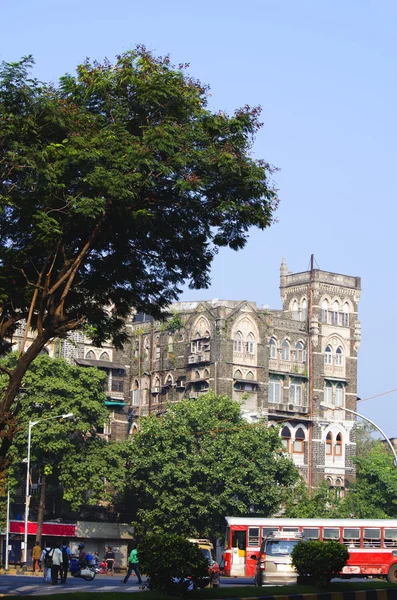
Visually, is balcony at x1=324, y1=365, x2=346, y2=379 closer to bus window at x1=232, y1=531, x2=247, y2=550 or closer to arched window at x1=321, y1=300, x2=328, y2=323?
arched window at x1=321, y1=300, x2=328, y2=323

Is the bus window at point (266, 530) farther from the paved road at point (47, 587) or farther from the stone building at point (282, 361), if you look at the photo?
the stone building at point (282, 361)

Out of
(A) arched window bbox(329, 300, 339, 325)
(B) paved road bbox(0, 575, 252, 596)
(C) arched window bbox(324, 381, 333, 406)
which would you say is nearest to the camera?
(B) paved road bbox(0, 575, 252, 596)

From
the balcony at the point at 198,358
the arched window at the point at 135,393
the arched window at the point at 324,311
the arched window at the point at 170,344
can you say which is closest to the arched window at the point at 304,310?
the arched window at the point at 324,311

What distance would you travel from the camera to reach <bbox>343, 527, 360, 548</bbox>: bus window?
149 ft

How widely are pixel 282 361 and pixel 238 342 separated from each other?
467cm

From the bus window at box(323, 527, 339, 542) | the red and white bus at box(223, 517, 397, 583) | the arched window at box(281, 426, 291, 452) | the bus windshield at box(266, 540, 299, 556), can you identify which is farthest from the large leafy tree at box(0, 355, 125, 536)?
the bus windshield at box(266, 540, 299, 556)

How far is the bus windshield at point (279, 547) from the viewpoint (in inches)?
1294

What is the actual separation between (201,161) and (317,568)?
30.0 feet

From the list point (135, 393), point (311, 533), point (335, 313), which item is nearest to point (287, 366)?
→ point (335, 313)

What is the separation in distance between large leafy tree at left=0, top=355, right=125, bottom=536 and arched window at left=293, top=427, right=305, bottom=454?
2020 cm

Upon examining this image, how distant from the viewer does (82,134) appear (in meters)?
21.5

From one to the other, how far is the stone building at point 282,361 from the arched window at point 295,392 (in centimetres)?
10

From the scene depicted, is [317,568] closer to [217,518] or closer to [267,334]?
[217,518]

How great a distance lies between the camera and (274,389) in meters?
84.1
